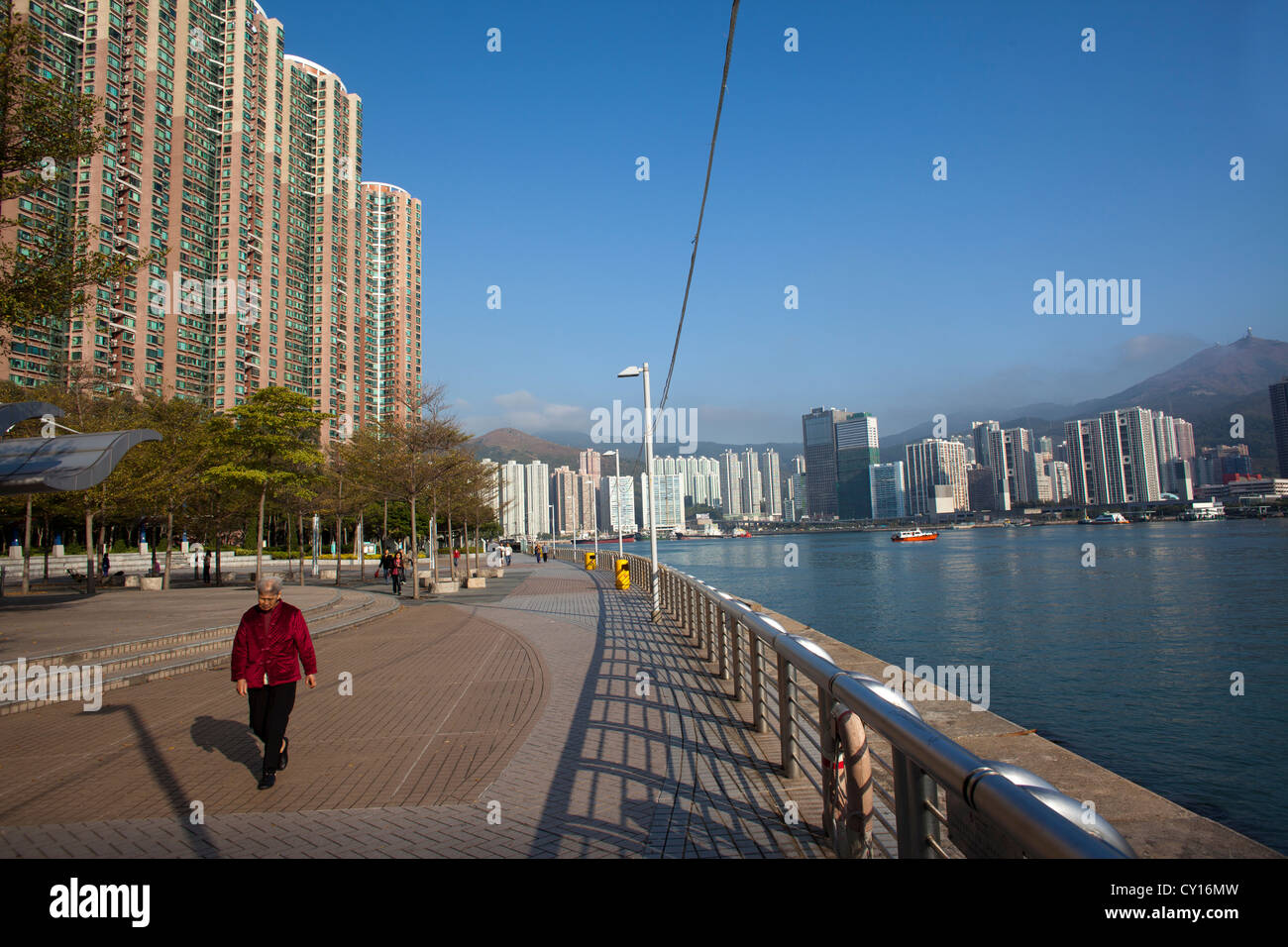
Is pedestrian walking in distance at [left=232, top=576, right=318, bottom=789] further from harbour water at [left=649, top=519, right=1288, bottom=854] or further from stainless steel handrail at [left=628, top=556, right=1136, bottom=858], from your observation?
harbour water at [left=649, top=519, right=1288, bottom=854]

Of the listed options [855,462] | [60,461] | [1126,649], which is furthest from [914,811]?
[855,462]

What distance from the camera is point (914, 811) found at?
2.86 meters

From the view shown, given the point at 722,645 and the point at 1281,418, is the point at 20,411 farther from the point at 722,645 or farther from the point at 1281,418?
the point at 1281,418

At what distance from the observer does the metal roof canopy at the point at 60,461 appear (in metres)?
15.3

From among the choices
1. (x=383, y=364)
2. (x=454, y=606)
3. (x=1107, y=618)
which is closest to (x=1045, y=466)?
(x=383, y=364)

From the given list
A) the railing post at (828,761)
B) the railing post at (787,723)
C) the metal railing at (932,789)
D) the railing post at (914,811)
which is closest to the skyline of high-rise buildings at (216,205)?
the railing post at (787,723)

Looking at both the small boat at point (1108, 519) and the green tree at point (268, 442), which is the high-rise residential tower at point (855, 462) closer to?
the small boat at point (1108, 519)

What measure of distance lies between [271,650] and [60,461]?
13525 millimetres

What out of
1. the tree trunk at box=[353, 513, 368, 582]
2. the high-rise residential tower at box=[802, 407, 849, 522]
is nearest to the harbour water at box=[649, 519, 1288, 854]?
the tree trunk at box=[353, 513, 368, 582]

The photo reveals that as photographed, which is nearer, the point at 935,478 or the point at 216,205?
the point at 216,205

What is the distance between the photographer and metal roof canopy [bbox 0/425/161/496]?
15.3 metres

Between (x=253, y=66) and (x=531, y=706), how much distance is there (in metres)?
107
